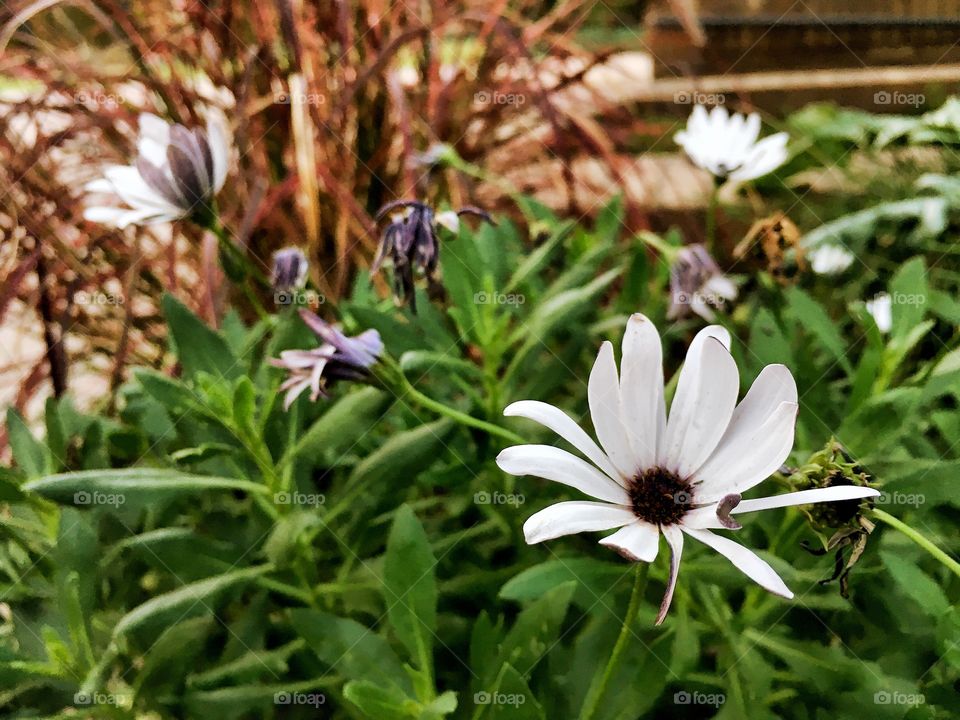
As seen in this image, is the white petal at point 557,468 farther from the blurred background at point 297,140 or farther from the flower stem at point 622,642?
the blurred background at point 297,140

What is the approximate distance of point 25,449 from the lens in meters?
0.51

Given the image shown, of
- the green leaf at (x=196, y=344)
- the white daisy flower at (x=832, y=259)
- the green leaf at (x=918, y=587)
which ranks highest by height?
the white daisy flower at (x=832, y=259)

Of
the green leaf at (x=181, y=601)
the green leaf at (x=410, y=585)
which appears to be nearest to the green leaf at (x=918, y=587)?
the green leaf at (x=410, y=585)

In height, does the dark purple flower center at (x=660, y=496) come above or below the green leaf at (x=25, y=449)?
below

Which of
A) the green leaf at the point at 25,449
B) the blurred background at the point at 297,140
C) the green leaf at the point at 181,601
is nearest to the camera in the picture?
the green leaf at the point at 181,601

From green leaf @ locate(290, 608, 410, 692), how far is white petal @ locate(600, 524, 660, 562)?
0.21 metres

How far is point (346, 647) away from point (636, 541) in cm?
22

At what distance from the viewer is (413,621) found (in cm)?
42

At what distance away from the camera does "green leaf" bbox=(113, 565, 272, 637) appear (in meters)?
0.40

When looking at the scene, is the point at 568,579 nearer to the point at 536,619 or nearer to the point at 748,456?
the point at 536,619

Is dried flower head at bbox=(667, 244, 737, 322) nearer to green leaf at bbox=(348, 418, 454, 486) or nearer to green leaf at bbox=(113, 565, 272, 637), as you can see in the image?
green leaf at bbox=(348, 418, 454, 486)

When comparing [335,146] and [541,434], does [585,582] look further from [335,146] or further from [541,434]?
[335,146]

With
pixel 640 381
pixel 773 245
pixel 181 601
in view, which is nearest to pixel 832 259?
pixel 773 245

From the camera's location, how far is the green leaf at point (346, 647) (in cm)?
43
